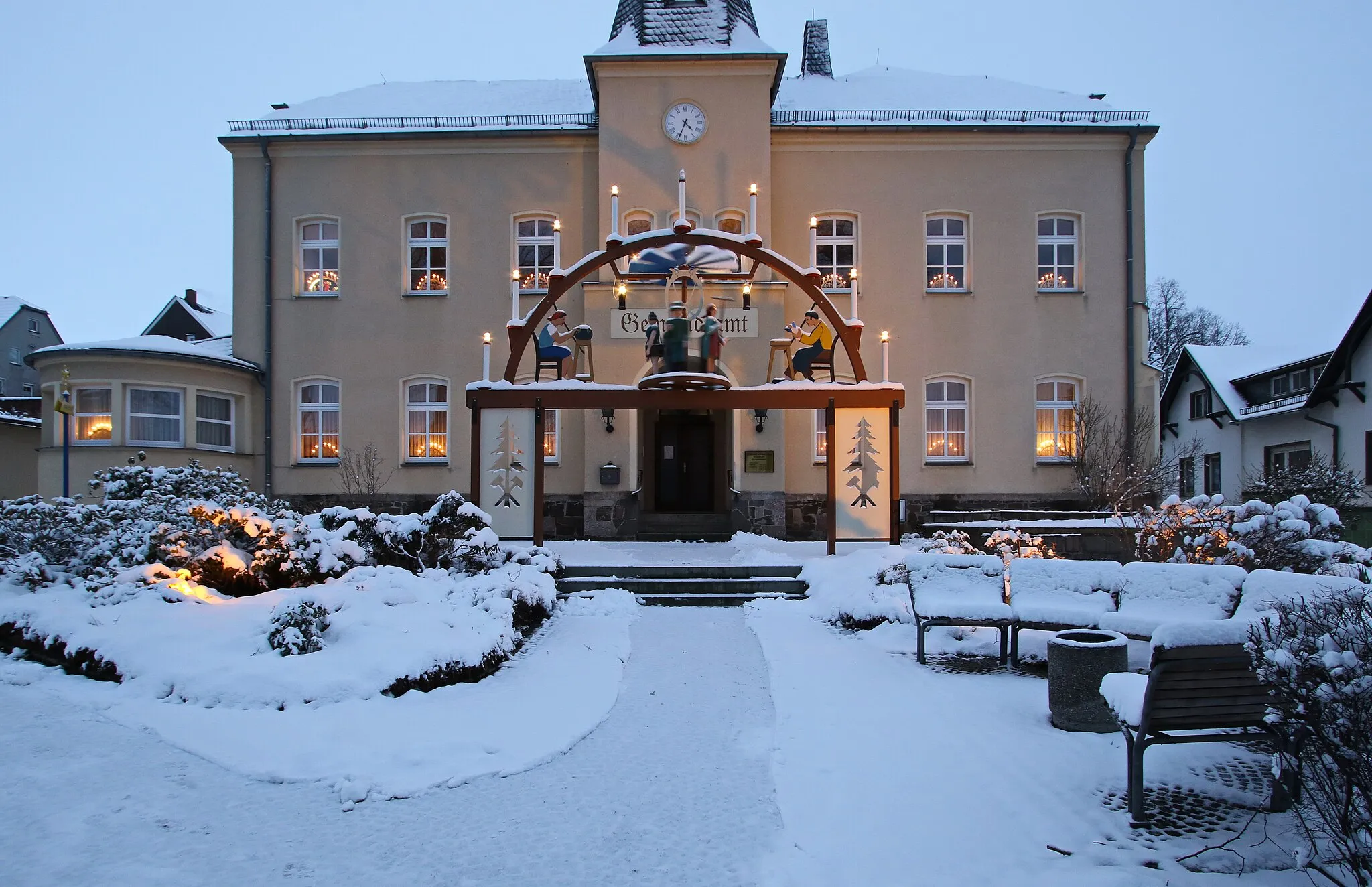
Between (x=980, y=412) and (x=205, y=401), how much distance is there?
53.1 ft

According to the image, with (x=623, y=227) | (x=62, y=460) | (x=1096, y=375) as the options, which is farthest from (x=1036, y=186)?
(x=62, y=460)

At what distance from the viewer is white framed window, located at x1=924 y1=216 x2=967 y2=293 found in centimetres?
1773

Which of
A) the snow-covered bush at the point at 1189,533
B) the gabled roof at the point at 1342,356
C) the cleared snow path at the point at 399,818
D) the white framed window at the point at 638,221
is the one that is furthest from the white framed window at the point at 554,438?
the gabled roof at the point at 1342,356

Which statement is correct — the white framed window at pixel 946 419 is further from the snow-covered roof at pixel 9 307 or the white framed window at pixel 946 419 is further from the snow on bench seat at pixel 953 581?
the snow-covered roof at pixel 9 307

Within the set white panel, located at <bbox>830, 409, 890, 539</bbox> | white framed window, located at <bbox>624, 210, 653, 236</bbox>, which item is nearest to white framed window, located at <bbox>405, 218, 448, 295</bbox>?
white framed window, located at <bbox>624, 210, 653, 236</bbox>

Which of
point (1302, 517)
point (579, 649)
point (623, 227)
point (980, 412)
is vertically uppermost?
point (623, 227)

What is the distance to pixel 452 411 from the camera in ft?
57.7

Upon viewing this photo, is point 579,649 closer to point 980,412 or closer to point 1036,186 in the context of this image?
point 980,412

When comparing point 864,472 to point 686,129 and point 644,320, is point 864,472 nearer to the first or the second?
point 644,320

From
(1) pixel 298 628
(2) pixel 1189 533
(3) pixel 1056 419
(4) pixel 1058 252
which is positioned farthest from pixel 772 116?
(1) pixel 298 628

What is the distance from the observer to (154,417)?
1634 cm

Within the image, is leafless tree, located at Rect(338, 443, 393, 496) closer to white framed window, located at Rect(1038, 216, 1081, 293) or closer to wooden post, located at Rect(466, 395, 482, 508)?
wooden post, located at Rect(466, 395, 482, 508)

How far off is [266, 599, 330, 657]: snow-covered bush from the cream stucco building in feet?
32.9

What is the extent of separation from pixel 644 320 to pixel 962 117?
824 cm
